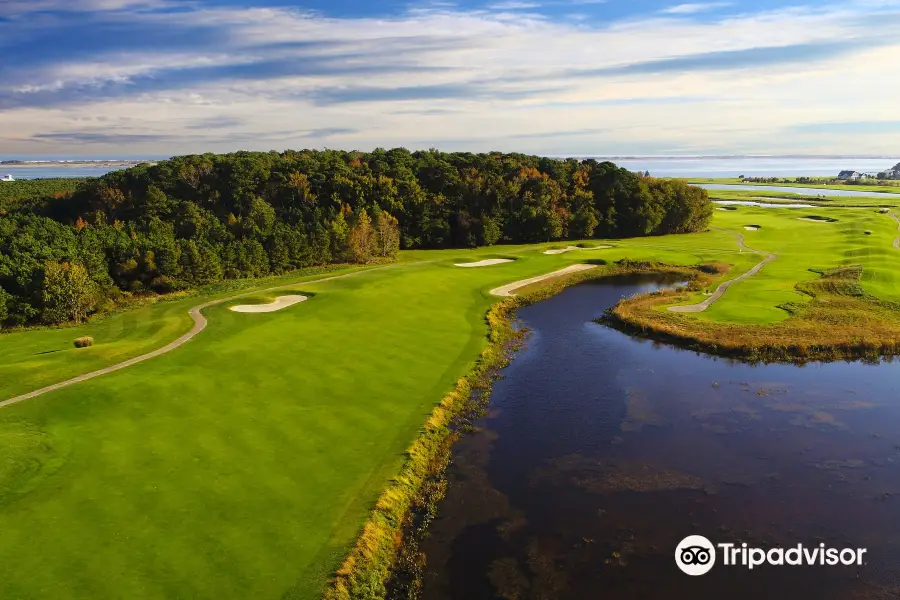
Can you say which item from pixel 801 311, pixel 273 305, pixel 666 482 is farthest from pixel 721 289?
pixel 273 305

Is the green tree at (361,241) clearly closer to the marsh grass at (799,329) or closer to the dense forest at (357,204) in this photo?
the dense forest at (357,204)

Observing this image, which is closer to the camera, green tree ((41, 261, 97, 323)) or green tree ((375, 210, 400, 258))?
green tree ((41, 261, 97, 323))

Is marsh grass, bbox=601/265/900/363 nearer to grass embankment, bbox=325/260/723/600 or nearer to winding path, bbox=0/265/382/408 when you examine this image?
grass embankment, bbox=325/260/723/600

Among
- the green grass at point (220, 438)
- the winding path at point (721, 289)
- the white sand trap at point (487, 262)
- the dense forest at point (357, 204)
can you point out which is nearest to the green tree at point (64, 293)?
the green grass at point (220, 438)

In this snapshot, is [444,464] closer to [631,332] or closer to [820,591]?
[820,591]

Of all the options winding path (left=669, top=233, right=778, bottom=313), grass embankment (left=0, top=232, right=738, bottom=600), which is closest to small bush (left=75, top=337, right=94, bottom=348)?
grass embankment (left=0, top=232, right=738, bottom=600)

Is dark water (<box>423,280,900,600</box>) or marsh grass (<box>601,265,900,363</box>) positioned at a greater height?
marsh grass (<box>601,265,900,363</box>)
